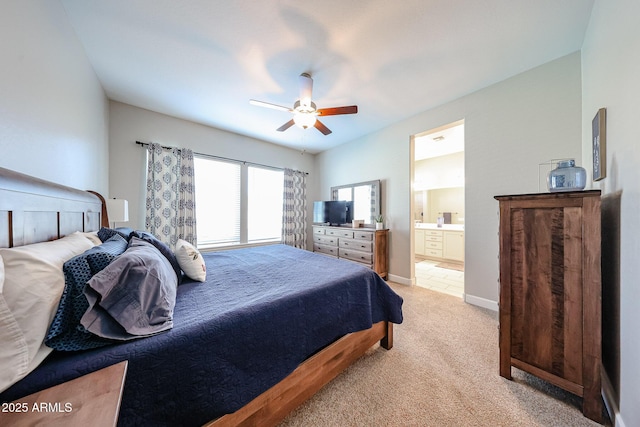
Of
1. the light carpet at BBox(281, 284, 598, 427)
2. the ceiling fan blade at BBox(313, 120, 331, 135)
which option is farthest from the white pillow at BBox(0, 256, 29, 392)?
the ceiling fan blade at BBox(313, 120, 331, 135)

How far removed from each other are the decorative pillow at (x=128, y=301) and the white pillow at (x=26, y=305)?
0.10 m

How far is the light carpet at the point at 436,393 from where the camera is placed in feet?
4.05

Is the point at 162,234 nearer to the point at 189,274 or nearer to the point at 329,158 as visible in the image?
the point at 189,274

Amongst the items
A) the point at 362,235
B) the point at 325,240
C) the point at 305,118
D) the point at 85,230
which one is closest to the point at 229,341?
the point at 85,230

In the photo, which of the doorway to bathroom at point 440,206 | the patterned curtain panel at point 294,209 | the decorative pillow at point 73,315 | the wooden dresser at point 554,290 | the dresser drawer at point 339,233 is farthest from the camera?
the patterned curtain panel at point 294,209

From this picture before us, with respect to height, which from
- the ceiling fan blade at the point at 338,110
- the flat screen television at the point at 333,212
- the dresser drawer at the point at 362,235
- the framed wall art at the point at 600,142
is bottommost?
the dresser drawer at the point at 362,235

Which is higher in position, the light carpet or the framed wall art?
the framed wall art

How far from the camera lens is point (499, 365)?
155cm

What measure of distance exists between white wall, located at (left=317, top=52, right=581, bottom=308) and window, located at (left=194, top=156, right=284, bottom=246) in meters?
2.54

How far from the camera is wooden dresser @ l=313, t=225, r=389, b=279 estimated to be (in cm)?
354

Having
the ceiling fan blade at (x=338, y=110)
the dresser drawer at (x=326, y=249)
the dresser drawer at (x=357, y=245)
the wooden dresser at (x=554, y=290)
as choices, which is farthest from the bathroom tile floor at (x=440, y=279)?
the ceiling fan blade at (x=338, y=110)

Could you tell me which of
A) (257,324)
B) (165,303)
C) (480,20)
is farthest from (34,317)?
(480,20)

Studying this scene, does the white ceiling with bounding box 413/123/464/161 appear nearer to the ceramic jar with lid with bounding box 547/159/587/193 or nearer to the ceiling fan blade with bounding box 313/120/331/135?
the ceiling fan blade with bounding box 313/120/331/135

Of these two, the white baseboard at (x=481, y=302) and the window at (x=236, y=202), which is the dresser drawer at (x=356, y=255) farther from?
the window at (x=236, y=202)
